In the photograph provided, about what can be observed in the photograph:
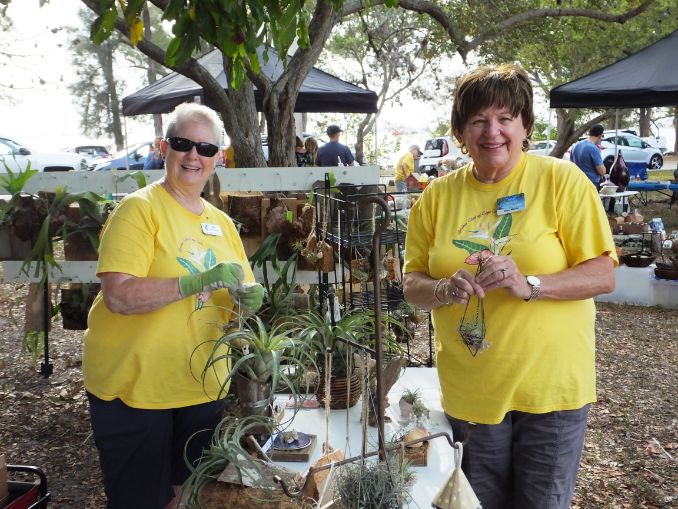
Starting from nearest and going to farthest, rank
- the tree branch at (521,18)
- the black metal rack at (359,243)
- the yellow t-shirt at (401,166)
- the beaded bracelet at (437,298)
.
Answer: the beaded bracelet at (437,298), the black metal rack at (359,243), the tree branch at (521,18), the yellow t-shirt at (401,166)

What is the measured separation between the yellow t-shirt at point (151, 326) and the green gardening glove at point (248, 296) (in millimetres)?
85

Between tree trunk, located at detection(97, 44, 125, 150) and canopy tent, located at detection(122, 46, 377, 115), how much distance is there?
29822 mm

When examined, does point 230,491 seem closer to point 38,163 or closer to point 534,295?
point 534,295

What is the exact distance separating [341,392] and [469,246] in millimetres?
829

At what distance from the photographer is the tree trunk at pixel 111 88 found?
3656cm

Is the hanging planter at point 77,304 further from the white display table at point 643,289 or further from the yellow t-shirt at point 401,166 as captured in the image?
the yellow t-shirt at point 401,166

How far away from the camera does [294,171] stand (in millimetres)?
3771

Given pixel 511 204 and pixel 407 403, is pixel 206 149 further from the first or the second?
pixel 407 403

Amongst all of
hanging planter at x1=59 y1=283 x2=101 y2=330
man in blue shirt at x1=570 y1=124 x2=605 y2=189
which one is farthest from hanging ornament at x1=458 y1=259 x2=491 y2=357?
man in blue shirt at x1=570 y1=124 x2=605 y2=189

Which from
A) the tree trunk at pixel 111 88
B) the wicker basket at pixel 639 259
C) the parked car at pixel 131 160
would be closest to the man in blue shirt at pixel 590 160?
the wicker basket at pixel 639 259

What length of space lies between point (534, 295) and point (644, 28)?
17.2 metres

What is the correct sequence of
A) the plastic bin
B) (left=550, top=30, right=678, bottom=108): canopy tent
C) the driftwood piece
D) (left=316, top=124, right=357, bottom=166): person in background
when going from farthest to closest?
(left=316, top=124, right=357, bottom=166): person in background, (left=550, top=30, right=678, bottom=108): canopy tent, the driftwood piece, the plastic bin

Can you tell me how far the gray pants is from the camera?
66.1 inches

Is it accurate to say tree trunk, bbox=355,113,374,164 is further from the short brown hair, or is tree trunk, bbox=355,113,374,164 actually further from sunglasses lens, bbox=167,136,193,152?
the short brown hair
